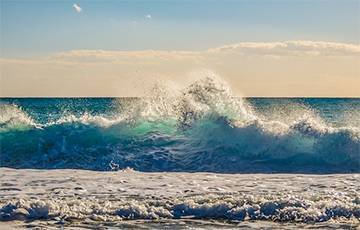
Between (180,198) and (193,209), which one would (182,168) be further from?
(193,209)

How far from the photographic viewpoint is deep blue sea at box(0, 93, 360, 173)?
48.2ft

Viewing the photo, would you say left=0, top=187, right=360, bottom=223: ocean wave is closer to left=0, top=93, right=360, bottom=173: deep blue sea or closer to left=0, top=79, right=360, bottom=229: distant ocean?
left=0, top=79, right=360, bottom=229: distant ocean

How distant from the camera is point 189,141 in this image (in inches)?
658

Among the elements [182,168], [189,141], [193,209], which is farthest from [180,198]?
[189,141]

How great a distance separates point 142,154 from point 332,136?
5.19m

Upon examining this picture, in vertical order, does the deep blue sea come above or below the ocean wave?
above

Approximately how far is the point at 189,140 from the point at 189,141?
0.10 meters

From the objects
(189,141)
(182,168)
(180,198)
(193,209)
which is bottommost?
(193,209)

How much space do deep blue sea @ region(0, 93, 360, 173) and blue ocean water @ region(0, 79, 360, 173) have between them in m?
0.02

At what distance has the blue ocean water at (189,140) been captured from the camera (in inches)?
579

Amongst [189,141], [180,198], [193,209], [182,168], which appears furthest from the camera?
[189,141]

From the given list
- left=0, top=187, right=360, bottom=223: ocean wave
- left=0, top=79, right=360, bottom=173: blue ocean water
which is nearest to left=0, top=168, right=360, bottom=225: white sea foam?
left=0, top=187, right=360, bottom=223: ocean wave

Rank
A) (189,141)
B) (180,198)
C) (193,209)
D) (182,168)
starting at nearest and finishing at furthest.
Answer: (193,209) → (180,198) → (182,168) → (189,141)

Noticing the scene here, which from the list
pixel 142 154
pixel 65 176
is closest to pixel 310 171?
pixel 142 154
